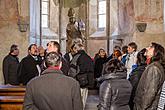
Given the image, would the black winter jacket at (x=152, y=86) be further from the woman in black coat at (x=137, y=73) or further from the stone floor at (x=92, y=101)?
the stone floor at (x=92, y=101)

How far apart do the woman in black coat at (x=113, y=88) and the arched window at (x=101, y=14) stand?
50.0ft

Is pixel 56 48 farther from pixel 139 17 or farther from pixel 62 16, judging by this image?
pixel 62 16

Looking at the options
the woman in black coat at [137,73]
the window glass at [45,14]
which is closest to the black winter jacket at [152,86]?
the woman in black coat at [137,73]

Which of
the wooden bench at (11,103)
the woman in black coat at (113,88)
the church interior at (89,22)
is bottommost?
the wooden bench at (11,103)

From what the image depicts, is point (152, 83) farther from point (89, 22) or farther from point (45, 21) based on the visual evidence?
point (45, 21)

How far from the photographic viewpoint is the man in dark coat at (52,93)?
11.4 ft

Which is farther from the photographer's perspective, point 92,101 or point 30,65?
point 92,101

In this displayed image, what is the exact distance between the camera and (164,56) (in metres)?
4.74

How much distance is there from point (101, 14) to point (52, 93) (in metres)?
17.0

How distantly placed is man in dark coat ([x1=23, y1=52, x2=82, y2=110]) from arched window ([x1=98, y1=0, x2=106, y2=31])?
647 inches

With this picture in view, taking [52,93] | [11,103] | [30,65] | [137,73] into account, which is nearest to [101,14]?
[30,65]

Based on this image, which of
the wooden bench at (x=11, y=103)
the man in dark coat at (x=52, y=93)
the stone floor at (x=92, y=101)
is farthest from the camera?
the stone floor at (x=92, y=101)

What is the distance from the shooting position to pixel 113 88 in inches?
183

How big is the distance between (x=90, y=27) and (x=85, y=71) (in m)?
12.9
